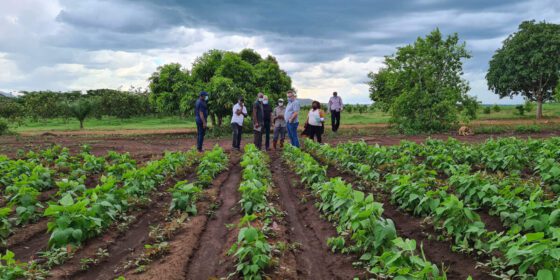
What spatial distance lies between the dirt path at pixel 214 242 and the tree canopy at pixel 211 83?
1463 centimetres

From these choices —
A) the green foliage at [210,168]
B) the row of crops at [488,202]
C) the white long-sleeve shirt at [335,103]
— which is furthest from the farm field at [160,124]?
the green foliage at [210,168]

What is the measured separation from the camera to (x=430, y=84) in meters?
21.8

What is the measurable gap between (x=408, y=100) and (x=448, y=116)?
2107 mm

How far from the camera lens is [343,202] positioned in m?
5.79

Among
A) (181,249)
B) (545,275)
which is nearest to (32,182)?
(181,249)

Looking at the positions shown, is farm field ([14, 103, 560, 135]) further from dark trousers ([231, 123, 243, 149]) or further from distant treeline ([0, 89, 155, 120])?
dark trousers ([231, 123, 243, 149])

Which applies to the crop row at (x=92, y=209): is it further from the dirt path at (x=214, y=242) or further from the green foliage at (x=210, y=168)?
the dirt path at (x=214, y=242)

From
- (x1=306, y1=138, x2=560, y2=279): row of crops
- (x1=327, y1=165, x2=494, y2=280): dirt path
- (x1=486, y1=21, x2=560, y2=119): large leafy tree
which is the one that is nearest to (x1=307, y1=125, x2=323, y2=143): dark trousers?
(x1=306, y1=138, x2=560, y2=279): row of crops

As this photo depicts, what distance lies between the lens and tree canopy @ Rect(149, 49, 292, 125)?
2295 centimetres

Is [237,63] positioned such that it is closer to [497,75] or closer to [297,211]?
[297,211]

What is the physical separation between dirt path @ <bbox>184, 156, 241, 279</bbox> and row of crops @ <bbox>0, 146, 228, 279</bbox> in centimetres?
53

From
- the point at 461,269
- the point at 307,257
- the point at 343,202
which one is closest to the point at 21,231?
the point at 307,257

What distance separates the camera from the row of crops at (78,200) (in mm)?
5273

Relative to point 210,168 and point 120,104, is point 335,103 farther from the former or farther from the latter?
point 120,104
